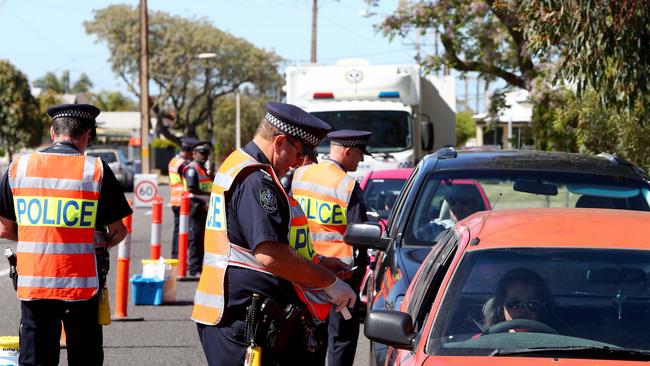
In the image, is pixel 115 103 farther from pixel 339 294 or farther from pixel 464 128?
pixel 339 294

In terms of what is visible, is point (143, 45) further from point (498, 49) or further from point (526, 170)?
point (526, 170)

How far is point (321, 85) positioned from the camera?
63.1 ft

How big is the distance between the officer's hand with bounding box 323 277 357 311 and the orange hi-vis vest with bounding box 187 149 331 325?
52 mm

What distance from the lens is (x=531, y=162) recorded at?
24.0ft

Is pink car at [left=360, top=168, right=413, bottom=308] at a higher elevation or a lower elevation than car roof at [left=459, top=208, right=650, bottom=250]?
lower

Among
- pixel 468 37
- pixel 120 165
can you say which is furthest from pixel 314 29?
pixel 468 37

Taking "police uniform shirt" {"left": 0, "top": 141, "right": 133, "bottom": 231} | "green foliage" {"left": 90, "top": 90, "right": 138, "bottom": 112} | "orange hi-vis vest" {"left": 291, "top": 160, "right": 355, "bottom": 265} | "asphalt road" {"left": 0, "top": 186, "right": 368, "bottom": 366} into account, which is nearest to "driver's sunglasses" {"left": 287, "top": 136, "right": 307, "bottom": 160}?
"police uniform shirt" {"left": 0, "top": 141, "right": 133, "bottom": 231}

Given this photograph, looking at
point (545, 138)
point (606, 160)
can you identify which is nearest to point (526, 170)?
point (606, 160)

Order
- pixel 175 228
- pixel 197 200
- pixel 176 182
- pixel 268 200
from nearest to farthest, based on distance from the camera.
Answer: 1. pixel 268 200
2. pixel 197 200
3. pixel 175 228
4. pixel 176 182

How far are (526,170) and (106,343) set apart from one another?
4105mm

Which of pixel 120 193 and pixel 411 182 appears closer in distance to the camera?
pixel 120 193

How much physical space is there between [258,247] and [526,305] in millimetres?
1126

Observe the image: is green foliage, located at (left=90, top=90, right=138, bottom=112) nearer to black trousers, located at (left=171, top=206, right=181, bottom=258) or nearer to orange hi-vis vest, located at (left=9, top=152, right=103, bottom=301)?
black trousers, located at (left=171, top=206, right=181, bottom=258)

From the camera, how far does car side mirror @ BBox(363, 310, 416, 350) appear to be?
14.5ft
